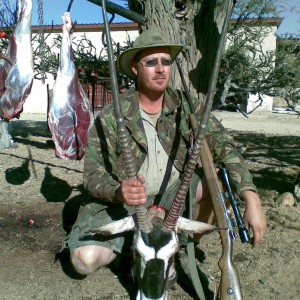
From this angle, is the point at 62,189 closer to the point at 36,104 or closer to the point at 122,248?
the point at 122,248

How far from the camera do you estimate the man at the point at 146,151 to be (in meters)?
3.76

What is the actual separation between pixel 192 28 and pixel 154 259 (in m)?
3.05

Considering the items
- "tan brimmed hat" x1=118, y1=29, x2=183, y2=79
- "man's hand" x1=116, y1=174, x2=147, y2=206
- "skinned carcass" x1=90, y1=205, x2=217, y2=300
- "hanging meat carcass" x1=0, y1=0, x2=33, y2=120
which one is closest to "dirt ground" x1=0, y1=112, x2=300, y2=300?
"skinned carcass" x1=90, y1=205, x2=217, y2=300

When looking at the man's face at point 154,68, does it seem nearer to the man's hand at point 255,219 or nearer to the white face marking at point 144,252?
the man's hand at point 255,219

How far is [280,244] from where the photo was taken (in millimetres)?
4641

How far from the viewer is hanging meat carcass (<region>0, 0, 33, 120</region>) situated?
454cm

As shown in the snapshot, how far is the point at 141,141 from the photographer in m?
3.93

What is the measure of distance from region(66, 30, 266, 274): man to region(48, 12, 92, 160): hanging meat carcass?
0.67 metres

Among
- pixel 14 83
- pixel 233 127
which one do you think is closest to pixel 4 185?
pixel 14 83

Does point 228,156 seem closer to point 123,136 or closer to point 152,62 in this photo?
point 152,62

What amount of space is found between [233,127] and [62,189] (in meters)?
11.4

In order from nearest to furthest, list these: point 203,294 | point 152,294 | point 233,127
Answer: point 152,294
point 203,294
point 233,127

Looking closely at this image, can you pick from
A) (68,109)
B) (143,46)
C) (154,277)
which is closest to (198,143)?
(154,277)

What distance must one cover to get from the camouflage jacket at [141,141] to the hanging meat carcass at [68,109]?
71 centimetres
